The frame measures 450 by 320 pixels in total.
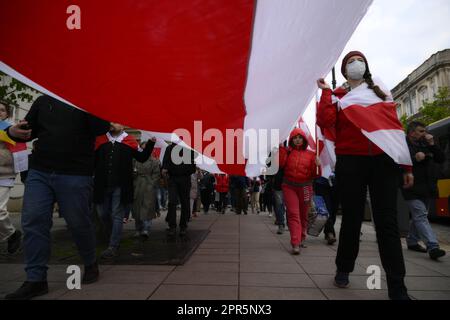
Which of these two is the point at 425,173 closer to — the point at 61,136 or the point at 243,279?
the point at 243,279

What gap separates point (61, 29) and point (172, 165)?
4226mm

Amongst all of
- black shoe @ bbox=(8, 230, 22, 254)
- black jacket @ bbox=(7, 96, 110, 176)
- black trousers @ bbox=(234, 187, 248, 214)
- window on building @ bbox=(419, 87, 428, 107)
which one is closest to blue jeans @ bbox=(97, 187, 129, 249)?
black shoe @ bbox=(8, 230, 22, 254)

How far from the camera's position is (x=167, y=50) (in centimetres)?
236

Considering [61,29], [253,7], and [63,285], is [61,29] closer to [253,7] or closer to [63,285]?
[253,7]

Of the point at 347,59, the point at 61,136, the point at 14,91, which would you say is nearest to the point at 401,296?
the point at 347,59

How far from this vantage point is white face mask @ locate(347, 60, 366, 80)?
314 cm

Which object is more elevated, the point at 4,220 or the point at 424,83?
the point at 424,83

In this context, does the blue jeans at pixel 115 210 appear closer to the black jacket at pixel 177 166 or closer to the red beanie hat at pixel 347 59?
the black jacket at pixel 177 166

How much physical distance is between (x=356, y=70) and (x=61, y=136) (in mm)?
2643

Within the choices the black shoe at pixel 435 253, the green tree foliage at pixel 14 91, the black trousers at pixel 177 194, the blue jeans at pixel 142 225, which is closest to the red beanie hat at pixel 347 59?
the black shoe at pixel 435 253

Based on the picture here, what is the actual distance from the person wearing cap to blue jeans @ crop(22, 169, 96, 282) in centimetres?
225

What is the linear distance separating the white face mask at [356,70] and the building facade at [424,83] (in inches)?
1436

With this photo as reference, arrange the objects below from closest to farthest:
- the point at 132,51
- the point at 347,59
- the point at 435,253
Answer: the point at 132,51, the point at 347,59, the point at 435,253

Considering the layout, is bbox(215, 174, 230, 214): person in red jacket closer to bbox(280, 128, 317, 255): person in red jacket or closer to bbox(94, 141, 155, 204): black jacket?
bbox(280, 128, 317, 255): person in red jacket
